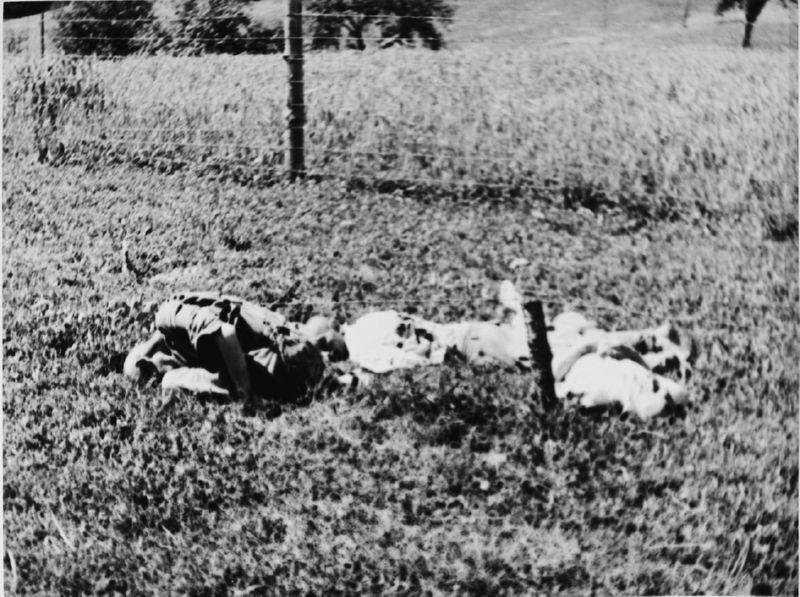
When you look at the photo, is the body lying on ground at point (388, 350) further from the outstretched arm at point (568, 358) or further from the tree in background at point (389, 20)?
the tree in background at point (389, 20)

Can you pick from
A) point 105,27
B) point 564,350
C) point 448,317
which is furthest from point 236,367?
Answer: point 105,27

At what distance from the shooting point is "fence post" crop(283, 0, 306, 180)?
5.50 meters

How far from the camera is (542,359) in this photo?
509cm

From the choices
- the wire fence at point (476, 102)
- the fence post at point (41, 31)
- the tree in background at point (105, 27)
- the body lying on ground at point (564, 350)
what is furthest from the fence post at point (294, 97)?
the fence post at point (41, 31)

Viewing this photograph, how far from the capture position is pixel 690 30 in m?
5.25

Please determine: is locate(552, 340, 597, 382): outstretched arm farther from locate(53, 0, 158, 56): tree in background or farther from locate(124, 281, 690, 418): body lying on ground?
locate(53, 0, 158, 56): tree in background

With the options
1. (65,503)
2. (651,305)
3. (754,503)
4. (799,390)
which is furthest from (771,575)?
(65,503)

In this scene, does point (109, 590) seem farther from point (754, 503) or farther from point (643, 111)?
point (643, 111)

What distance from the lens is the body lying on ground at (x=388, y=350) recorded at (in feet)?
16.8

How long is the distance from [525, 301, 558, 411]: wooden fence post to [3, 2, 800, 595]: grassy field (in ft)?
0.20

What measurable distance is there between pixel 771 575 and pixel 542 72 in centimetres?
269

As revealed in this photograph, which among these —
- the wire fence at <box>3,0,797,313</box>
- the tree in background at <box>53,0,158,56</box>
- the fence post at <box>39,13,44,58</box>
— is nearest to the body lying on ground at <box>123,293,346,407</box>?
the wire fence at <box>3,0,797,313</box>

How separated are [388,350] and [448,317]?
34 centimetres

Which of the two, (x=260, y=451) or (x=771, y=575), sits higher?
(x=260, y=451)
